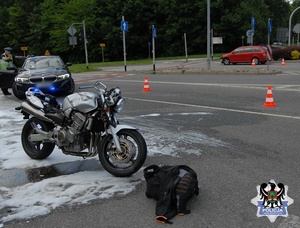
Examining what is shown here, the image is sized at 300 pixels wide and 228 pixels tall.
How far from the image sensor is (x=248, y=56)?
32000mm

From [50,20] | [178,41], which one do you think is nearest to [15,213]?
[178,41]

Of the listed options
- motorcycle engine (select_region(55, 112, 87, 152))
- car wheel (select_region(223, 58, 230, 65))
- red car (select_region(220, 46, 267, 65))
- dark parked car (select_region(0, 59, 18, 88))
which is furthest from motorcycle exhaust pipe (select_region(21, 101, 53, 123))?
car wheel (select_region(223, 58, 230, 65))

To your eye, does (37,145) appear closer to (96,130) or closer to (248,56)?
Answer: (96,130)

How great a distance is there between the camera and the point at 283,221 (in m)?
3.61

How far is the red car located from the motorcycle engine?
28221 mm

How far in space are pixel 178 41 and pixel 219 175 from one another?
6067 centimetres

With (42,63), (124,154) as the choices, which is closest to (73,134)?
(124,154)

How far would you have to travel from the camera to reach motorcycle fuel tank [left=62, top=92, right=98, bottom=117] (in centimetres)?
496

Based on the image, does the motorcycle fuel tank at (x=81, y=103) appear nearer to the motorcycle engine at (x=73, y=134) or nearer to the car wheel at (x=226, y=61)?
the motorcycle engine at (x=73, y=134)

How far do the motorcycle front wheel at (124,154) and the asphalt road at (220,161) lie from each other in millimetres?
346

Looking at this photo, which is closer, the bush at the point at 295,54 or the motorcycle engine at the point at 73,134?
the motorcycle engine at the point at 73,134

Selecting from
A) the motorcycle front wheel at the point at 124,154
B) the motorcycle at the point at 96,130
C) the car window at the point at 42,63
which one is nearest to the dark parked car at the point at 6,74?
the car window at the point at 42,63

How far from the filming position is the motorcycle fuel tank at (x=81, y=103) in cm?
496

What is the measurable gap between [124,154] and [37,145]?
6.20 ft
